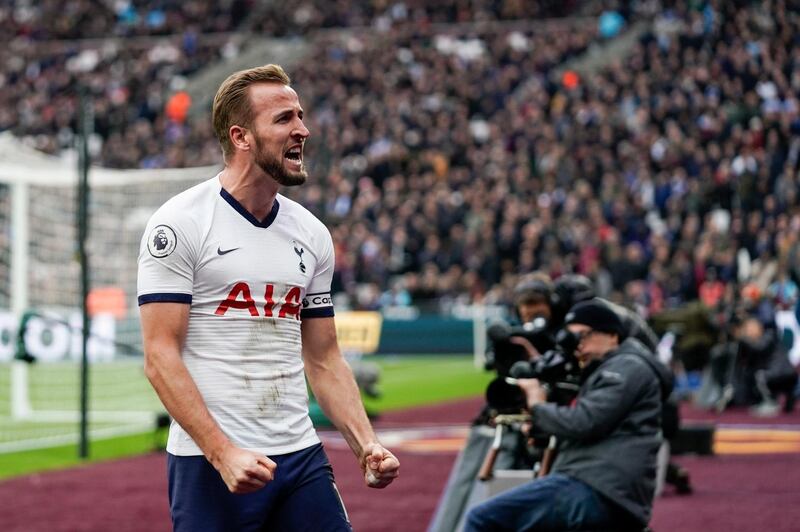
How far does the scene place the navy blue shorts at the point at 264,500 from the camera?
4352 mm

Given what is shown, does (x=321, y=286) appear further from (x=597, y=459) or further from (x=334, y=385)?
(x=597, y=459)

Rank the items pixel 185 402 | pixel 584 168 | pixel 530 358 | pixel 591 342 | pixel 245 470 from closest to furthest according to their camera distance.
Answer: pixel 245 470
pixel 185 402
pixel 591 342
pixel 530 358
pixel 584 168

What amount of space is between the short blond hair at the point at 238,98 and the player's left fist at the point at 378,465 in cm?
104

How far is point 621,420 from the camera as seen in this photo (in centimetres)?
712

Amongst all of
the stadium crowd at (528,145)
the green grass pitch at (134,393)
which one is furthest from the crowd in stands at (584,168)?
the green grass pitch at (134,393)

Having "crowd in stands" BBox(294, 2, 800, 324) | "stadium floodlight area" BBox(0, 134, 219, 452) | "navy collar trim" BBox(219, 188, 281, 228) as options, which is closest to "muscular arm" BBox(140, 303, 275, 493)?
"navy collar trim" BBox(219, 188, 281, 228)

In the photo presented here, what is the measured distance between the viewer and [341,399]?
4.80m

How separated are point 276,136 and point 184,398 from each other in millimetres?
863

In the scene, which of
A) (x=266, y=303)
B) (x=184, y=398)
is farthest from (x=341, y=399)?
(x=184, y=398)

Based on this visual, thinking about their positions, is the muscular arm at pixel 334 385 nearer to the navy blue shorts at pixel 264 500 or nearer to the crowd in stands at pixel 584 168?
the navy blue shorts at pixel 264 500

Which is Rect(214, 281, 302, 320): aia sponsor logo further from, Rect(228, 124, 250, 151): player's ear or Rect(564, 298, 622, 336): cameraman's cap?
Rect(564, 298, 622, 336): cameraman's cap

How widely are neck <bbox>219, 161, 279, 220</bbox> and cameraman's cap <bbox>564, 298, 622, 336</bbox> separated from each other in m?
3.18

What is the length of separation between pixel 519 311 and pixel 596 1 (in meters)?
33.5

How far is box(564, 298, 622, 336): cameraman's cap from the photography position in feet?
24.3
